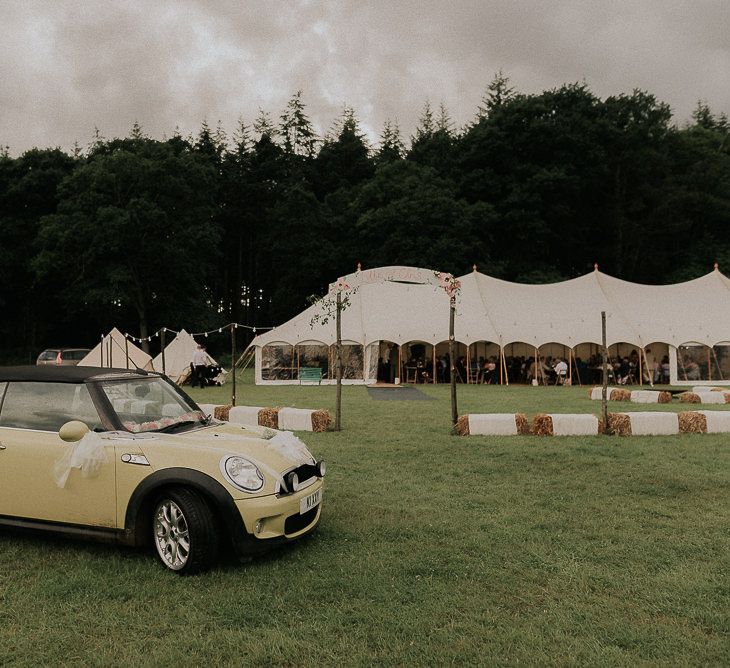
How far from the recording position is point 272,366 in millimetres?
30406

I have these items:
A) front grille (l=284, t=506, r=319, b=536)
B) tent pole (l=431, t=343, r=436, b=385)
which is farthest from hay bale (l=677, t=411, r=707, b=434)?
tent pole (l=431, t=343, r=436, b=385)

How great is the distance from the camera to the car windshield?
5.32m

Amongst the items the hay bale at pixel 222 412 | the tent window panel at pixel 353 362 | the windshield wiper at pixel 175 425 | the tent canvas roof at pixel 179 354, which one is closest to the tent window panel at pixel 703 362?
the tent window panel at pixel 353 362

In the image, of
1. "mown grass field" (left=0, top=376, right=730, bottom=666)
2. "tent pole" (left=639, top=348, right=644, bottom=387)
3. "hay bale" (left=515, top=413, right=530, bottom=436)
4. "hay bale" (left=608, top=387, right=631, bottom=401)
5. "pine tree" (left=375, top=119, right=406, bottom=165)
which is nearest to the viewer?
"mown grass field" (left=0, top=376, right=730, bottom=666)

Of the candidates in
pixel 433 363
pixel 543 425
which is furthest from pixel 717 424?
pixel 433 363

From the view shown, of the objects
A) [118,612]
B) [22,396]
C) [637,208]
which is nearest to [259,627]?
[118,612]

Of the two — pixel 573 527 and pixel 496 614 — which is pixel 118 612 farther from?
pixel 573 527

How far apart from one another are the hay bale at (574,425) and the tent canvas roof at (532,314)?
16615mm

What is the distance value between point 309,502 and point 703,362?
28.6 meters

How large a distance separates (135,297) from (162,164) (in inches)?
380

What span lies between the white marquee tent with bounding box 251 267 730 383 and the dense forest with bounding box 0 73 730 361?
12.4 m

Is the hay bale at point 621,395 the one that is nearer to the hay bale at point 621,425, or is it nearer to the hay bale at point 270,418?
the hay bale at point 621,425

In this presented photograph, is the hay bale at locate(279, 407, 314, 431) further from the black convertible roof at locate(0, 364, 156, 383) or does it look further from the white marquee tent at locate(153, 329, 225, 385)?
the white marquee tent at locate(153, 329, 225, 385)

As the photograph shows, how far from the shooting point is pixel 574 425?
39.4 feet
